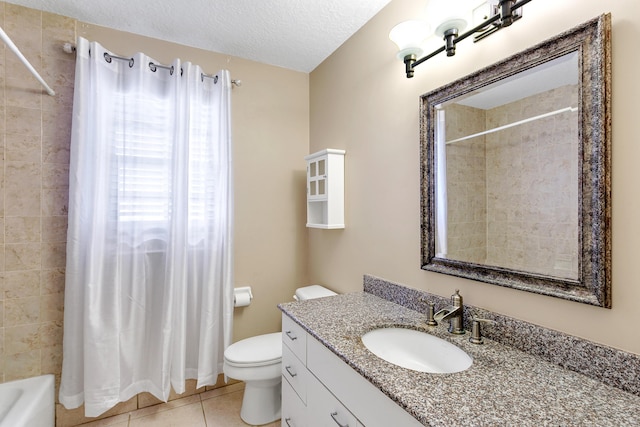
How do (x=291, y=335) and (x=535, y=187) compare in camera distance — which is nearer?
(x=535, y=187)

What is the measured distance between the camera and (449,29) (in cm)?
123

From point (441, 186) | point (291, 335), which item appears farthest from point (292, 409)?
point (441, 186)

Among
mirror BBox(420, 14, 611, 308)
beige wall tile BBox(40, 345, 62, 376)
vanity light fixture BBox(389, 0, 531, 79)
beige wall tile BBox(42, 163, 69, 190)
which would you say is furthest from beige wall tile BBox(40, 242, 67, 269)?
vanity light fixture BBox(389, 0, 531, 79)

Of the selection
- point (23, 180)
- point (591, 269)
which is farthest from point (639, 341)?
point (23, 180)

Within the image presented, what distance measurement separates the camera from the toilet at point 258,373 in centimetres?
184

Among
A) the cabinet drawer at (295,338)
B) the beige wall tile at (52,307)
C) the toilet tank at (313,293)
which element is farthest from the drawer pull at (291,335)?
the beige wall tile at (52,307)

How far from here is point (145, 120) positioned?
6.46 feet

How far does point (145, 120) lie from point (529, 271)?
2174 millimetres

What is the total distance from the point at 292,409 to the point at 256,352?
491mm

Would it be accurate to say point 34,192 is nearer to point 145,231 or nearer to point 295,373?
point 145,231

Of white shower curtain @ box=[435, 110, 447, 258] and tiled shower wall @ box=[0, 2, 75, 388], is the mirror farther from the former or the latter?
tiled shower wall @ box=[0, 2, 75, 388]

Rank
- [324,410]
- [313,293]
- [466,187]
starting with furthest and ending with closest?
[313,293] → [466,187] → [324,410]

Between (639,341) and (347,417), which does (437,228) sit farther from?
(347,417)

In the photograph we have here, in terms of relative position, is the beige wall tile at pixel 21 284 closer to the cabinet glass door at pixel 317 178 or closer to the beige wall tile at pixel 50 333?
the beige wall tile at pixel 50 333
